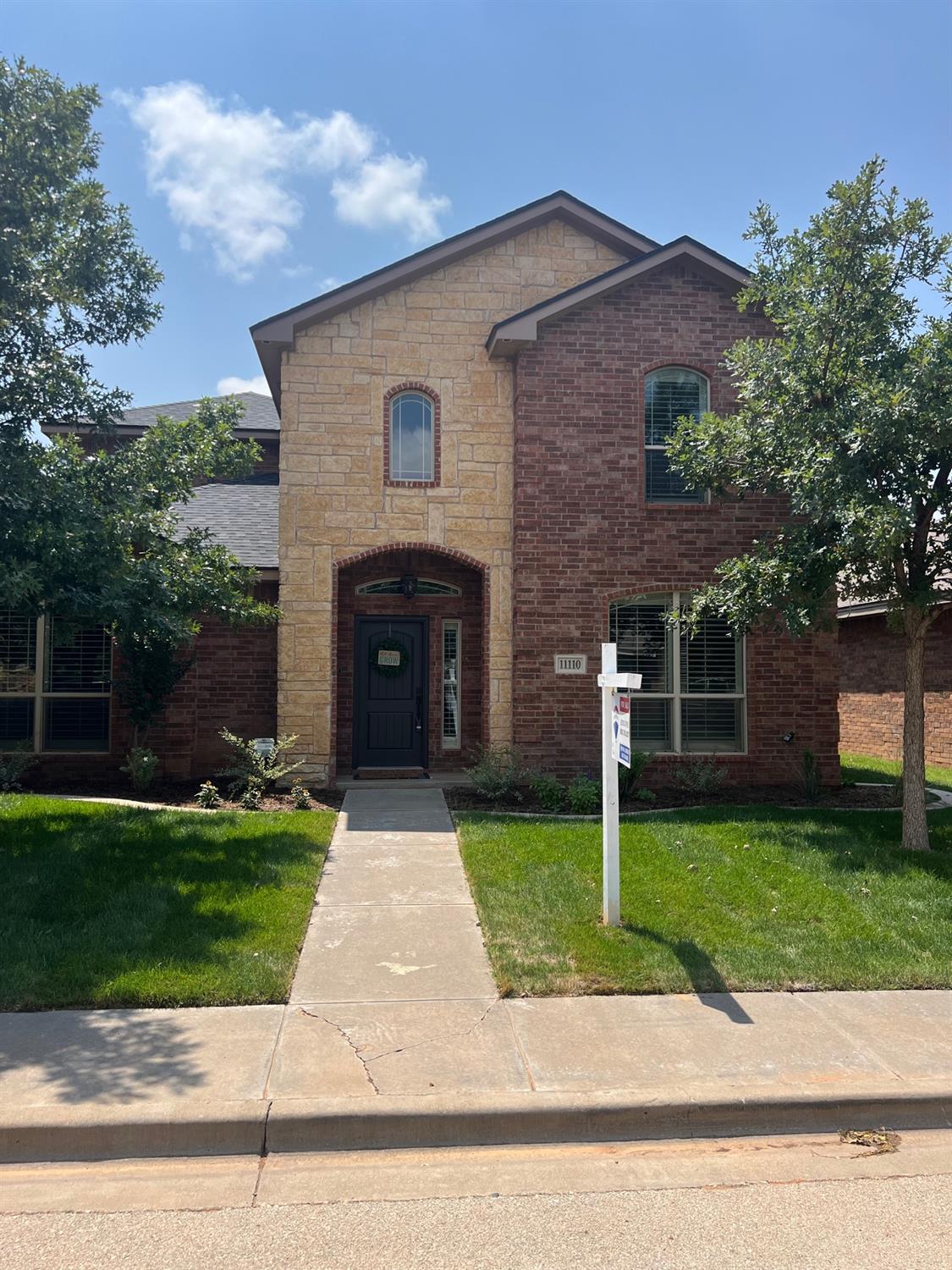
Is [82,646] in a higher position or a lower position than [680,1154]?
higher

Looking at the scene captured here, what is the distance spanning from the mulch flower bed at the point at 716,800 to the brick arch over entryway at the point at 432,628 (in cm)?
131

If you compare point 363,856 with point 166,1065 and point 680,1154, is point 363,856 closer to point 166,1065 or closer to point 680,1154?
point 166,1065

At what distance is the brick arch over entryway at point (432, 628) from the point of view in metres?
12.3

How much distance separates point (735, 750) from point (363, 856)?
574 cm

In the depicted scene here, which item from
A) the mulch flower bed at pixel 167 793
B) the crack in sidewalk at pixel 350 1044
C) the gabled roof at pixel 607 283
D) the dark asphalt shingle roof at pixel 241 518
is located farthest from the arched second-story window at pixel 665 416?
the crack in sidewalk at pixel 350 1044

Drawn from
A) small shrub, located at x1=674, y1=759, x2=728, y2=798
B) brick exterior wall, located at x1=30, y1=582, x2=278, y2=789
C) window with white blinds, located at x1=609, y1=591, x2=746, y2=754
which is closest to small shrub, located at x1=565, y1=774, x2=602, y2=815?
small shrub, located at x1=674, y1=759, x2=728, y2=798

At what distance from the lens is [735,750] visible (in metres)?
11.7

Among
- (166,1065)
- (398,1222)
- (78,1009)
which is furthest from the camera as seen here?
(78,1009)

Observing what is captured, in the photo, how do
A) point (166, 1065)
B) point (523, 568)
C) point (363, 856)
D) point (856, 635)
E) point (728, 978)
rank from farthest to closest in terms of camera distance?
point (856, 635), point (523, 568), point (363, 856), point (728, 978), point (166, 1065)

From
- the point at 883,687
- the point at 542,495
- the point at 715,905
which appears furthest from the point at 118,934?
the point at 883,687

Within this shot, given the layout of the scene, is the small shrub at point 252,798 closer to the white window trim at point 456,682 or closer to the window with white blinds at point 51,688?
the window with white blinds at point 51,688

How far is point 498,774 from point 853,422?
17.8 ft

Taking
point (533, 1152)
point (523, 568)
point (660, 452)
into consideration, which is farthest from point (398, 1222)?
point (660, 452)

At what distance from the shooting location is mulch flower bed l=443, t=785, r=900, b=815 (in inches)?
404
